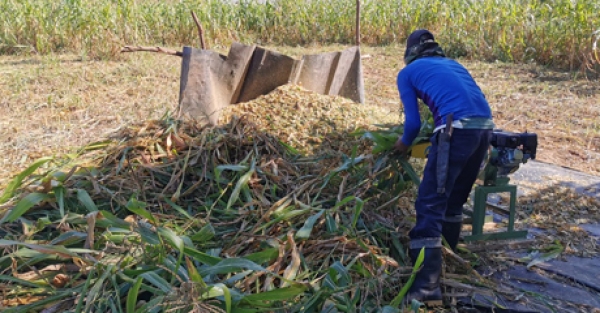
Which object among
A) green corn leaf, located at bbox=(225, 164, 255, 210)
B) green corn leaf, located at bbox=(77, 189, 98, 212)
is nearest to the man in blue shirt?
green corn leaf, located at bbox=(225, 164, 255, 210)

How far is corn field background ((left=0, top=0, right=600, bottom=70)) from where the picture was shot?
315 inches

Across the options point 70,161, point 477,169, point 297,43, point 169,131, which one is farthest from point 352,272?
point 297,43

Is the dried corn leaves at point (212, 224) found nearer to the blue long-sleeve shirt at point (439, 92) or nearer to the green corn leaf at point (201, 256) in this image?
the green corn leaf at point (201, 256)

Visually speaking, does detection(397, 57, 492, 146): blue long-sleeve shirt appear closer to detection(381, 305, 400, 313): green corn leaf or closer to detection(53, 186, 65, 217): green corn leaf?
detection(381, 305, 400, 313): green corn leaf

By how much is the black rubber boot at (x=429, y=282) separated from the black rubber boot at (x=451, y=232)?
32 centimetres

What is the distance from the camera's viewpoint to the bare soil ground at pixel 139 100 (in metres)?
4.45

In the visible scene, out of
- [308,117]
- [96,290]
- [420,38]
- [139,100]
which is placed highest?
[420,38]

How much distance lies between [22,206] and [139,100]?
120 inches

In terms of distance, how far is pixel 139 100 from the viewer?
548 centimetres

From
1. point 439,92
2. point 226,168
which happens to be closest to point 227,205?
point 226,168

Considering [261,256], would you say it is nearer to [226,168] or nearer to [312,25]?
[226,168]

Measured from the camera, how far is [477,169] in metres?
2.60

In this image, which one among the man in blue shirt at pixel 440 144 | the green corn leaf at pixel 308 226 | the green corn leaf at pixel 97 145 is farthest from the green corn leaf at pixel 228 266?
the green corn leaf at pixel 97 145

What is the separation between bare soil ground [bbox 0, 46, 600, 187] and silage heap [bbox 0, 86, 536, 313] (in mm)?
792
